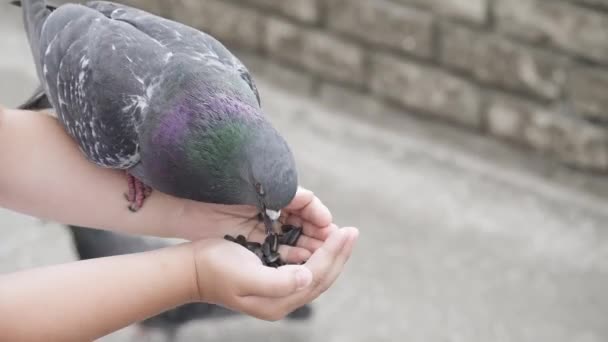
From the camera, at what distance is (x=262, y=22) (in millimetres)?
3629

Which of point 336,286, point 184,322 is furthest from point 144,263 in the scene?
point 336,286

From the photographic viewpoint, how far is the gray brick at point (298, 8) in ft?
11.4

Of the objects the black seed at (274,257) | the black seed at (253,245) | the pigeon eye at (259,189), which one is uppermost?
the pigeon eye at (259,189)

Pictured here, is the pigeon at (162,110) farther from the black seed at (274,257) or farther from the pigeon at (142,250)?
the pigeon at (142,250)

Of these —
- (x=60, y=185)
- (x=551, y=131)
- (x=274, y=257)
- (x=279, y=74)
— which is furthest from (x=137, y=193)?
(x=279, y=74)

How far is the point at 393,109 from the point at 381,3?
1.24 ft

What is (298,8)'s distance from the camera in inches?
138

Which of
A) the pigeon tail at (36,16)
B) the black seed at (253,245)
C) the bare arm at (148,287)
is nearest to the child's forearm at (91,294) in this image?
the bare arm at (148,287)

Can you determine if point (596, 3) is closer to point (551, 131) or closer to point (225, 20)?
point (551, 131)

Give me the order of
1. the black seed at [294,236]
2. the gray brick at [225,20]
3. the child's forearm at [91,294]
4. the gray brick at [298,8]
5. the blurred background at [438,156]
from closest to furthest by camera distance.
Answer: the child's forearm at [91,294]
the black seed at [294,236]
the blurred background at [438,156]
the gray brick at [298,8]
the gray brick at [225,20]

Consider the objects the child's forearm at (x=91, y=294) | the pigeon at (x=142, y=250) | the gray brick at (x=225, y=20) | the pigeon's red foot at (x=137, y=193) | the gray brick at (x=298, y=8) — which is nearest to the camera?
the child's forearm at (x=91, y=294)

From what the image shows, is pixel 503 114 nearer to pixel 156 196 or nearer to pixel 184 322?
pixel 184 322

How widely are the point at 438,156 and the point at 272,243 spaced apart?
1623 millimetres

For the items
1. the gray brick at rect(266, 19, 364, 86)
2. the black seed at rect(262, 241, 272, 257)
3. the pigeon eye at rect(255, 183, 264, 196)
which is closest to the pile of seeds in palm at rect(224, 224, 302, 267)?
the black seed at rect(262, 241, 272, 257)
